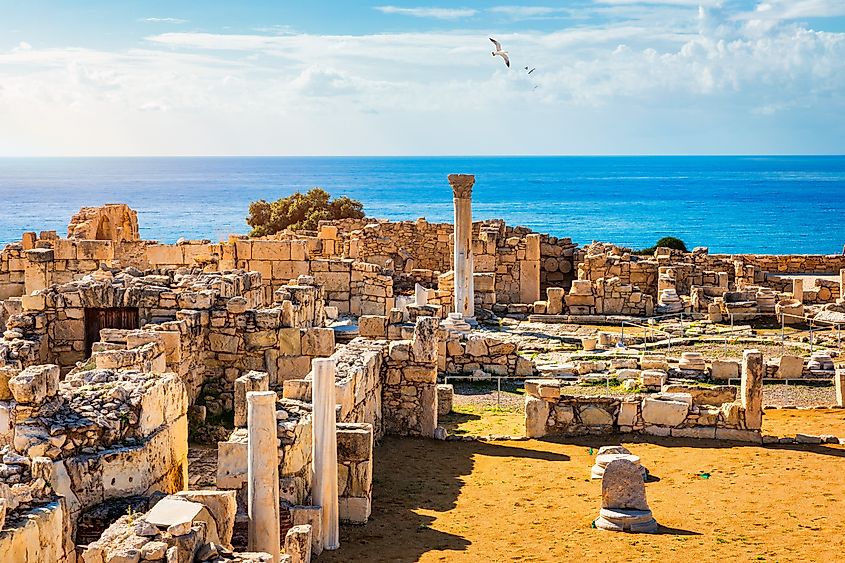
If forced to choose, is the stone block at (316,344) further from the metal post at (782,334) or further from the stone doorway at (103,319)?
the metal post at (782,334)

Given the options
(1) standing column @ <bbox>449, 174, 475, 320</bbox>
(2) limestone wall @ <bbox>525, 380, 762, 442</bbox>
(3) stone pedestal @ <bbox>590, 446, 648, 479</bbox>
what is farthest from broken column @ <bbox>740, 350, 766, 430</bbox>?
(1) standing column @ <bbox>449, 174, 475, 320</bbox>

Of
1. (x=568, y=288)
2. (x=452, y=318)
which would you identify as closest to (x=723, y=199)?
(x=568, y=288)

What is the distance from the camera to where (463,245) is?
2964cm

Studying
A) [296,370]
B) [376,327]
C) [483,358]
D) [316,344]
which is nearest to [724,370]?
[483,358]

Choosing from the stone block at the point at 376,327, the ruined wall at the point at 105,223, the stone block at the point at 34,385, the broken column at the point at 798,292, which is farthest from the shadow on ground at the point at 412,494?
the ruined wall at the point at 105,223

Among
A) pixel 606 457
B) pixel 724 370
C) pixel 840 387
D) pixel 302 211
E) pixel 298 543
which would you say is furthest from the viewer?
pixel 302 211

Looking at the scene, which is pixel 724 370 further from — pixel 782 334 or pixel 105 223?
pixel 105 223

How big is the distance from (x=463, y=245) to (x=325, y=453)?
58.1 ft

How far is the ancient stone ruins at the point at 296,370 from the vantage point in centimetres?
1059

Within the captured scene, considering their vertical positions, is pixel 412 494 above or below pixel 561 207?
below

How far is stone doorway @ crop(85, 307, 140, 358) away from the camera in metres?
17.6

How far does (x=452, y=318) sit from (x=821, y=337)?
829cm

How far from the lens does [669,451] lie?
55.3 ft

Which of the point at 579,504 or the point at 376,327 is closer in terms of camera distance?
the point at 579,504
